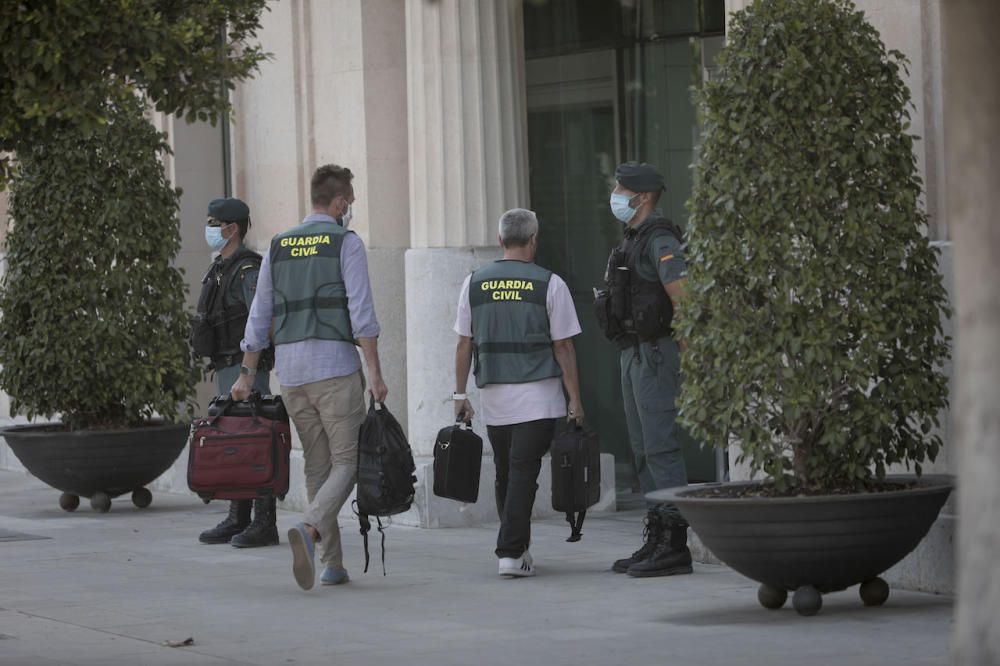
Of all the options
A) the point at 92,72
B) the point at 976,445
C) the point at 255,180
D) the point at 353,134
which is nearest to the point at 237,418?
the point at 92,72

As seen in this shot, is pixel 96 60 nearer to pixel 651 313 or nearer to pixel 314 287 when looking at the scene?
pixel 314 287

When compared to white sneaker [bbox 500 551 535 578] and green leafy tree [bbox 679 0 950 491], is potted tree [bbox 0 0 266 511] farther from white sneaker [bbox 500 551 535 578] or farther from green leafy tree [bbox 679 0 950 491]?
green leafy tree [bbox 679 0 950 491]

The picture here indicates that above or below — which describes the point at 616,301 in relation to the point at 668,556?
above

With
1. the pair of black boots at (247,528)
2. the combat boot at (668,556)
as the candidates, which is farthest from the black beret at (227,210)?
the combat boot at (668,556)

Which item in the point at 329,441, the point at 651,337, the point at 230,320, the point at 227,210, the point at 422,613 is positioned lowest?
the point at 422,613

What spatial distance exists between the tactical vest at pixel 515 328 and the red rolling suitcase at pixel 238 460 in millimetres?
1151

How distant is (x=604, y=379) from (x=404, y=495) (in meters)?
5.03

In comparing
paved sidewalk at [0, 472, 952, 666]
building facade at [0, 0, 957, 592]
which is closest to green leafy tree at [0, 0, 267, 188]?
paved sidewalk at [0, 472, 952, 666]

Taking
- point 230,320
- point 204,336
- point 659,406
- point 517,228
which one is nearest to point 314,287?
point 517,228

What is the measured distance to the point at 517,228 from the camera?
976 cm

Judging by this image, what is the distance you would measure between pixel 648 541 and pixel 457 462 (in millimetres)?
1046

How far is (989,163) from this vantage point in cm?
443

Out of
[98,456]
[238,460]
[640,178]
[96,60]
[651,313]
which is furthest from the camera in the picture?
[98,456]

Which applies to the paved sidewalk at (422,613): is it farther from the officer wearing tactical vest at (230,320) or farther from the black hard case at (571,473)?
the black hard case at (571,473)
